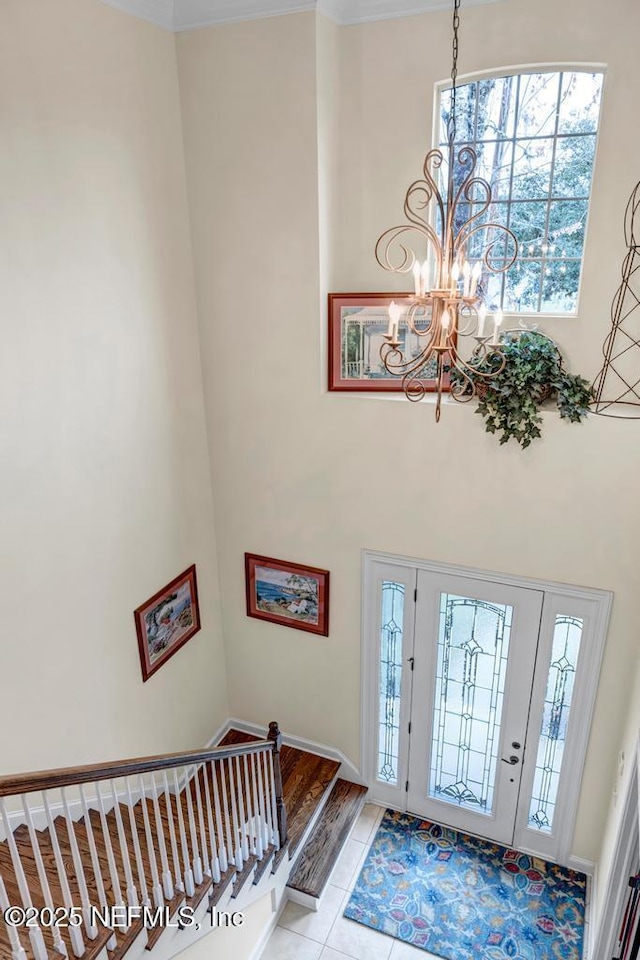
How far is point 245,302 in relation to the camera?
16.7 feet

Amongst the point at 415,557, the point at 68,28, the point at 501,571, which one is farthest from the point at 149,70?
the point at 501,571

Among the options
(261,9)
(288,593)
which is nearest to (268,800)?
(288,593)

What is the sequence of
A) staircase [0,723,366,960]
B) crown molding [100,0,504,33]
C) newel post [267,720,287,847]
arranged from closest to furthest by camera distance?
staircase [0,723,366,960], crown molding [100,0,504,33], newel post [267,720,287,847]

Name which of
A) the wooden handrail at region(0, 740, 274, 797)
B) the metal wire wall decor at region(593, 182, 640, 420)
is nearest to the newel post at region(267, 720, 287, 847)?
the wooden handrail at region(0, 740, 274, 797)

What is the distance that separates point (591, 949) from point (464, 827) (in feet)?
4.27

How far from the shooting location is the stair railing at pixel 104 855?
2.73 m

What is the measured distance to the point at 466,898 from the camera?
5.21 meters

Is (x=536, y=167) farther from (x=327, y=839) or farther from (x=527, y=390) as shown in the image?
(x=327, y=839)

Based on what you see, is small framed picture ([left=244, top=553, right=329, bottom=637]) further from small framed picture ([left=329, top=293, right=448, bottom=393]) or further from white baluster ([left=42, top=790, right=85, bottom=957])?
white baluster ([left=42, top=790, right=85, bottom=957])

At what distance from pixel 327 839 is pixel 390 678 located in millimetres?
1419

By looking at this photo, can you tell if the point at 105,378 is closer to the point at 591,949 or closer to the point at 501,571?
the point at 501,571

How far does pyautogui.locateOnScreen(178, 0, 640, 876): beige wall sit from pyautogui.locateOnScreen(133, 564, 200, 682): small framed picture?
0.87 m

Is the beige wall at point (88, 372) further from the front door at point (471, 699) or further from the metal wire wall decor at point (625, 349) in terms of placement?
the metal wire wall decor at point (625, 349)

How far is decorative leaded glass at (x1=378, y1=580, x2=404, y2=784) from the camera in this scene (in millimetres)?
5508
